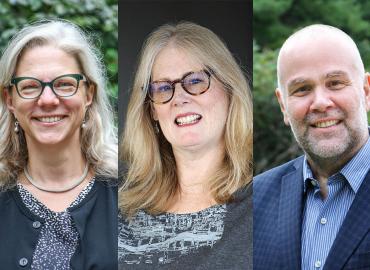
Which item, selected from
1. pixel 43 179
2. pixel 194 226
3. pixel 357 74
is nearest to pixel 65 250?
pixel 43 179

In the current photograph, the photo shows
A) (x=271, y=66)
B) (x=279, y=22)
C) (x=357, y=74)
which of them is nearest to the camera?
(x=357, y=74)

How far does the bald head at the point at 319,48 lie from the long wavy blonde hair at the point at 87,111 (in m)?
0.90

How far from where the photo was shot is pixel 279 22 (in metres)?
8.23

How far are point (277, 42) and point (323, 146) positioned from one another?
4.46 meters

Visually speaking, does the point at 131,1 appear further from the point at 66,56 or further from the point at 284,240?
the point at 284,240

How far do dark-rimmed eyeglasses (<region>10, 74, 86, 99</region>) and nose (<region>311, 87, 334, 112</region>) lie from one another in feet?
3.78

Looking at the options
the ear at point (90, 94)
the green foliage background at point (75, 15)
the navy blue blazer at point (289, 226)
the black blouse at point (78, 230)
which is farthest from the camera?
the green foliage background at point (75, 15)

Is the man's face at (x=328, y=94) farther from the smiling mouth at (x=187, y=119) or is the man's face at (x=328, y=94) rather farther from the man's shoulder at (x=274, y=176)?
the smiling mouth at (x=187, y=119)

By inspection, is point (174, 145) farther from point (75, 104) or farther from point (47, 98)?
point (47, 98)

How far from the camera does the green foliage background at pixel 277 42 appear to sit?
7.04 meters

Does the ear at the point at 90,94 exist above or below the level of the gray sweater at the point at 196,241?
above

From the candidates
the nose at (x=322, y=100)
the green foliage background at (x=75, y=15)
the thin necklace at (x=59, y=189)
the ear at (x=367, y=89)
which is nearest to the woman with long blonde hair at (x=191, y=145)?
the thin necklace at (x=59, y=189)

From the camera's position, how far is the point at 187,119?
3754mm

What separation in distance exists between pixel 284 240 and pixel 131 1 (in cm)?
134
